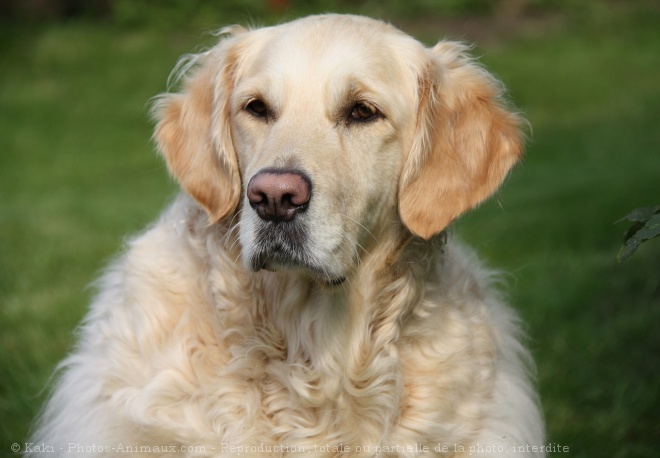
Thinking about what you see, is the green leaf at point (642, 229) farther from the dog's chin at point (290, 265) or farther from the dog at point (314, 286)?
the dog's chin at point (290, 265)

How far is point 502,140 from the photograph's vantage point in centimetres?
394

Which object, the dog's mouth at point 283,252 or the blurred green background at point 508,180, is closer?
the dog's mouth at point 283,252

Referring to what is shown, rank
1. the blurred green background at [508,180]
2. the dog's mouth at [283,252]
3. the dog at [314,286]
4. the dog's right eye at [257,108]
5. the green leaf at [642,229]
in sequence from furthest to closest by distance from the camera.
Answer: the blurred green background at [508,180], the dog's right eye at [257,108], the dog at [314,286], the dog's mouth at [283,252], the green leaf at [642,229]

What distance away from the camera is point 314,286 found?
3.87 m

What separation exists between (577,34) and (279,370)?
16089mm

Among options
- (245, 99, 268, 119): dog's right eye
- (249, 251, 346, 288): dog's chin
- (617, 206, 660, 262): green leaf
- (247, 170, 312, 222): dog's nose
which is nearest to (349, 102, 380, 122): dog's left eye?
(245, 99, 268, 119): dog's right eye

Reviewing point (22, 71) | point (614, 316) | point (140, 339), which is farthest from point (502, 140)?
point (22, 71)

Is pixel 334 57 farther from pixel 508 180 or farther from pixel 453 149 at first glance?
pixel 508 180

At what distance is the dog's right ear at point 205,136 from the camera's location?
3.89 m

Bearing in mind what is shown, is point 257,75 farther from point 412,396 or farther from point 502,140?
point 412,396

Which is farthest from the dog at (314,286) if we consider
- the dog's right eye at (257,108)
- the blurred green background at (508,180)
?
the blurred green background at (508,180)

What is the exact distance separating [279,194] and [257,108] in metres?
0.60

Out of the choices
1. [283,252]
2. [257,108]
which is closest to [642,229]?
[283,252]

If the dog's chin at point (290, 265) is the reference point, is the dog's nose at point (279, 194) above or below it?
above
